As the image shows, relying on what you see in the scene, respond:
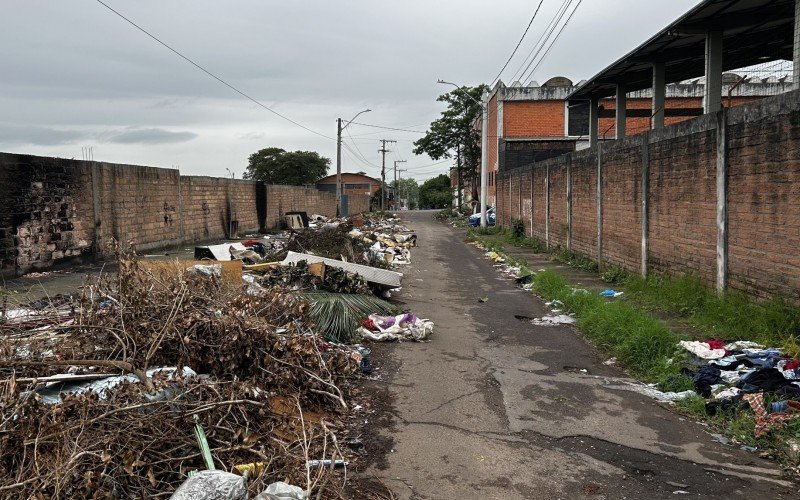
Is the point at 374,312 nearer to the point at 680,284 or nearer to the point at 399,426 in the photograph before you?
the point at 399,426

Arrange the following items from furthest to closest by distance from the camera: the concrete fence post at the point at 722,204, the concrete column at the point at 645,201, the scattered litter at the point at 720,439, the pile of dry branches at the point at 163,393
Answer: the concrete column at the point at 645,201
the concrete fence post at the point at 722,204
the scattered litter at the point at 720,439
the pile of dry branches at the point at 163,393

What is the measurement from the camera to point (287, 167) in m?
80.0

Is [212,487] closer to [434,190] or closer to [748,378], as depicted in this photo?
[748,378]

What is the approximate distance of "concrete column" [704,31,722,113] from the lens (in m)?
11.5

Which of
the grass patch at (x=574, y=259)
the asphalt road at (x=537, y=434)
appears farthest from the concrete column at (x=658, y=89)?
the asphalt road at (x=537, y=434)

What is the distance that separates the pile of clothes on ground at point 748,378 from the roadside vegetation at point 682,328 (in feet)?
0.28

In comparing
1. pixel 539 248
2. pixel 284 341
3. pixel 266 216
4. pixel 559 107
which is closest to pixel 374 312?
pixel 284 341

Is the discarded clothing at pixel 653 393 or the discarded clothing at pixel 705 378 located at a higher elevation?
the discarded clothing at pixel 705 378

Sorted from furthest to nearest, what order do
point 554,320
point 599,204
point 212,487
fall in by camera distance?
point 599,204, point 554,320, point 212,487

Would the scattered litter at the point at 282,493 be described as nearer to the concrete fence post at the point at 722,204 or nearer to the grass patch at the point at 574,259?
the concrete fence post at the point at 722,204

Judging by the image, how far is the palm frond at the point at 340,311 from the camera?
316 inches

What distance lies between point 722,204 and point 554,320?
2988 millimetres

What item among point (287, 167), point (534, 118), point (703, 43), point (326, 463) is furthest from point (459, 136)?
point (326, 463)

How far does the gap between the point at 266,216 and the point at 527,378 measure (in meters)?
23.5
